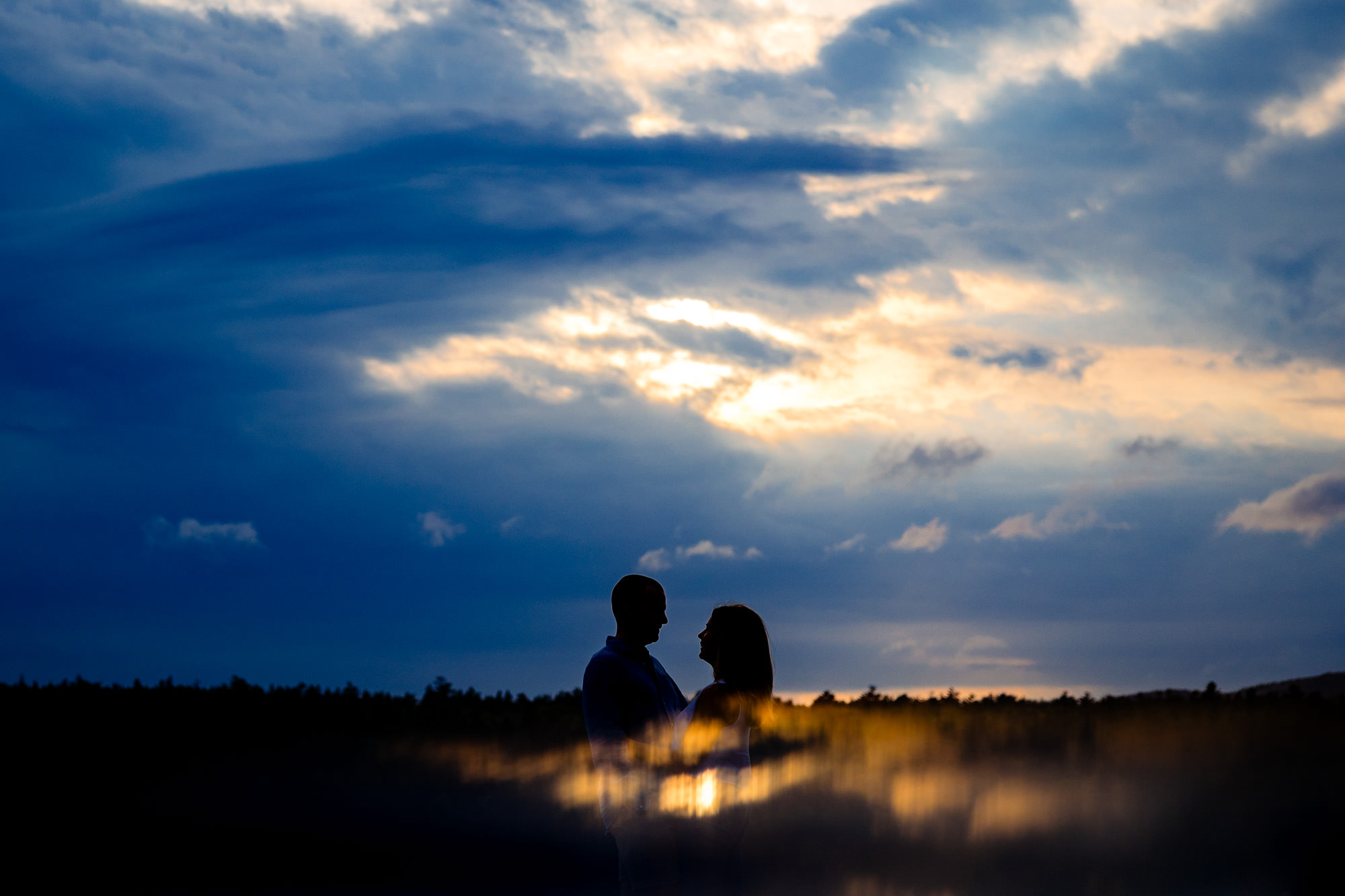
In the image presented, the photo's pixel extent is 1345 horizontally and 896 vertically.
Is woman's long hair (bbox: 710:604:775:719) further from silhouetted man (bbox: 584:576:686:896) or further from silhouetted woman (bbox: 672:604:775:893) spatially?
silhouetted man (bbox: 584:576:686:896)

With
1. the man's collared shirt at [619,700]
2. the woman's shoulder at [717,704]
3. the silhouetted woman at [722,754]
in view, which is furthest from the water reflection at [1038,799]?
the woman's shoulder at [717,704]

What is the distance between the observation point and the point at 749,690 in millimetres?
5398

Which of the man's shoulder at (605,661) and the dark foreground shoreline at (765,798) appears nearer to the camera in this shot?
the man's shoulder at (605,661)

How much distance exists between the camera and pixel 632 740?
17.9 feet

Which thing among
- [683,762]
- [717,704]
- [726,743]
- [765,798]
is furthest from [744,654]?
[765,798]

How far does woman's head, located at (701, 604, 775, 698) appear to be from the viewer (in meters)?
5.39

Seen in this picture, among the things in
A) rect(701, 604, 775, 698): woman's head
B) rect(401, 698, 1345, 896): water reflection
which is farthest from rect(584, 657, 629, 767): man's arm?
rect(401, 698, 1345, 896): water reflection

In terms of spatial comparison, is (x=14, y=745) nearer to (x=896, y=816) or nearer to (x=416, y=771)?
(x=416, y=771)

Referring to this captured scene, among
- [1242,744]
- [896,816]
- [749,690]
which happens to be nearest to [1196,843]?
[1242,744]

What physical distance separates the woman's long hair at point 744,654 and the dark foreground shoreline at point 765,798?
8.61 m

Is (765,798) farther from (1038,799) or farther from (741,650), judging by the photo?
(741,650)

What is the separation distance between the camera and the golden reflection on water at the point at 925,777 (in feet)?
49.8

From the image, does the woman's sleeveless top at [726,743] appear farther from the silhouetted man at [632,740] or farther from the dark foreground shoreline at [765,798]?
the dark foreground shoreline at [765,798]

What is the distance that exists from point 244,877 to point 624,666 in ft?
42.3
